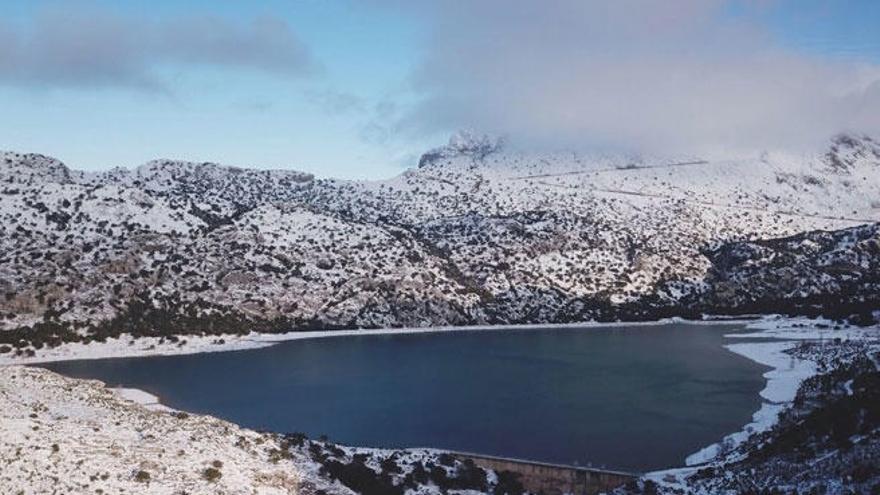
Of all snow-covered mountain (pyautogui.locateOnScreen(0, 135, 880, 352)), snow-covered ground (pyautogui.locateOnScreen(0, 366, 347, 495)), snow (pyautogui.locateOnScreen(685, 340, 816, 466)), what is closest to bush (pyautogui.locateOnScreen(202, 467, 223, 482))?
snow-covered ground (pyautogui.locateOnScreen(0, 366, 347, 495))

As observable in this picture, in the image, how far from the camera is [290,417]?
80.3 metres

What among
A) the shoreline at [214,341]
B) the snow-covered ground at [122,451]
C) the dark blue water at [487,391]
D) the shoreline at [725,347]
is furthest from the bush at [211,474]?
the shoreline at [214,341]

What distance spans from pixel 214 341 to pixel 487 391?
56.8m

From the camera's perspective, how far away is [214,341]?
131750 millimetres

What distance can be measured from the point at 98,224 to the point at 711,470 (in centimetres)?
13939

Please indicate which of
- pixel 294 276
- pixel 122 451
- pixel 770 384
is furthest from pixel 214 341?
pixel 122 451

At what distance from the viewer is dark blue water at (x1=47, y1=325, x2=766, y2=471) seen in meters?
69.4

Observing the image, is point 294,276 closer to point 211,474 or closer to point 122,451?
point 122,451

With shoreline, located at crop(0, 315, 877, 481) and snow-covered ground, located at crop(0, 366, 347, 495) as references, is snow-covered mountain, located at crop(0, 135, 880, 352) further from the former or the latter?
snow-covered ground, located at crop(0, 366, 347, 495)

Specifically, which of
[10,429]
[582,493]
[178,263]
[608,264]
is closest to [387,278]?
[178,263]

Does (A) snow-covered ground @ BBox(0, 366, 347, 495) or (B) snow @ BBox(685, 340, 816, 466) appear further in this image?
(B) snow @ BBox(685, 340, 816, 466)

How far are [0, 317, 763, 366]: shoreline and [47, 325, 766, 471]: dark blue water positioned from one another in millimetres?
4118

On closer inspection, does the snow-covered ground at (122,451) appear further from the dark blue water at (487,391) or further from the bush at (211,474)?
the dark blue water at (487,391)

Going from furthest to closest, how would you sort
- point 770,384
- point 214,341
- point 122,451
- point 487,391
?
point 214,341 < point 487,391 < point 770,384 < point 122,451
